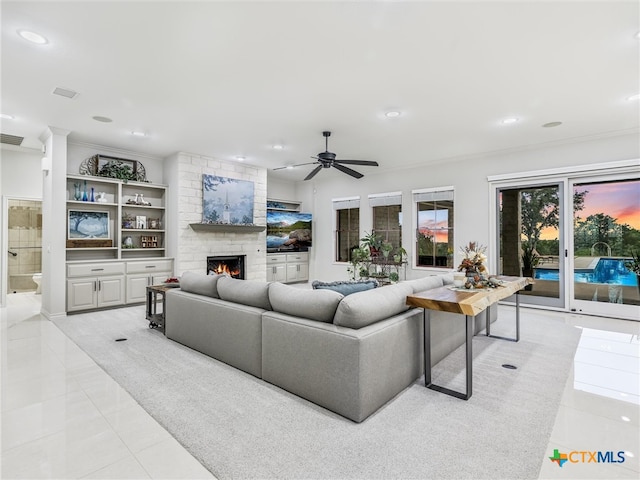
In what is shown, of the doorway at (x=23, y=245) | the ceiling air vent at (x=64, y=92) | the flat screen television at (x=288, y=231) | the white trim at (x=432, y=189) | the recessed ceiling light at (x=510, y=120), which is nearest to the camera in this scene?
the ceiling air vent at (x=64, y=92)

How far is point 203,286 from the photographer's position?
11.8 feet

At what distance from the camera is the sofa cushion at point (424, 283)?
10.1 feet

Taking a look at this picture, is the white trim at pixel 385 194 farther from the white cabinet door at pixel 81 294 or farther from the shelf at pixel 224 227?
the white cabinet door at pixel 81 294

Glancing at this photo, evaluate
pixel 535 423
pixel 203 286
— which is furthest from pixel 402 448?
pixel 203 286

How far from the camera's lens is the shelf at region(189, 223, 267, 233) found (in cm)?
641

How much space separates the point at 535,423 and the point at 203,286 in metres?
3.09

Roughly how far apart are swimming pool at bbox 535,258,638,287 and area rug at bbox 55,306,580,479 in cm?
259

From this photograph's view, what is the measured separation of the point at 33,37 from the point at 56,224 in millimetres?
3234

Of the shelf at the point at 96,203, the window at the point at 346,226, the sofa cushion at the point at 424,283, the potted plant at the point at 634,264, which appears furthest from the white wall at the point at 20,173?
the potted plant at the point at 634,264

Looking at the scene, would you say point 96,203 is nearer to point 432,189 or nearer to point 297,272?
point 297,272

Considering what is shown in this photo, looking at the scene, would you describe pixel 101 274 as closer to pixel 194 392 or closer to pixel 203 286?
pixel 203 286

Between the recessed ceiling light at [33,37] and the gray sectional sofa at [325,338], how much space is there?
2.53 m

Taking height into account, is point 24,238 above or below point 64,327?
above

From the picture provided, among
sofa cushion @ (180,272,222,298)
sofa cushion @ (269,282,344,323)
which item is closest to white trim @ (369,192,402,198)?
sofa cushion @ (180,272,222,298)
